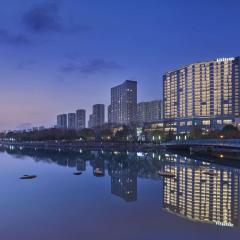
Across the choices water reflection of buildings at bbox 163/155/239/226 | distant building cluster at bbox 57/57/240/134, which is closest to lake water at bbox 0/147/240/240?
water reflection of buildings at bbox 163/155/239/226

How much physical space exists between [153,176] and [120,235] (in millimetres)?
25121

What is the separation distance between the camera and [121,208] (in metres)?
26.0

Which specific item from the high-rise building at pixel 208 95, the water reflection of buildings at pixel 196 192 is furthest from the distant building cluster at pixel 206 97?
the water reflection of buildings at pixel 196 192

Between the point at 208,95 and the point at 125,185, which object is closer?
the point at 125,185

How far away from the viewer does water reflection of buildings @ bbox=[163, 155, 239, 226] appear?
23.9 meters

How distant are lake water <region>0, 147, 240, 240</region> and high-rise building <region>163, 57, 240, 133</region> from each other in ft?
440

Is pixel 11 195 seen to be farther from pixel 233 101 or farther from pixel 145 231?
pixel 233 101

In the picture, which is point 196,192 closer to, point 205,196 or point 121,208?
point 205,196

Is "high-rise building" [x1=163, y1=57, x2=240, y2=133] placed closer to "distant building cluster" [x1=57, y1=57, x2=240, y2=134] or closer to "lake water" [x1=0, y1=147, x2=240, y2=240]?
"distant building cluster" [x1=57, y1=57, x2=240, y2=134]

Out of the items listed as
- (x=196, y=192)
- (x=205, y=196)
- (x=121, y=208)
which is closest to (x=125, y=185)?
(x=196, y=192)

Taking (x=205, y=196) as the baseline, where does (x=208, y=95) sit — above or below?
above

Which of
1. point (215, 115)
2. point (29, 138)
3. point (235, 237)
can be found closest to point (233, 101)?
point (215, 115)

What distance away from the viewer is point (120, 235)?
1961 cm

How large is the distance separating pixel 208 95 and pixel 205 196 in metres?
153
